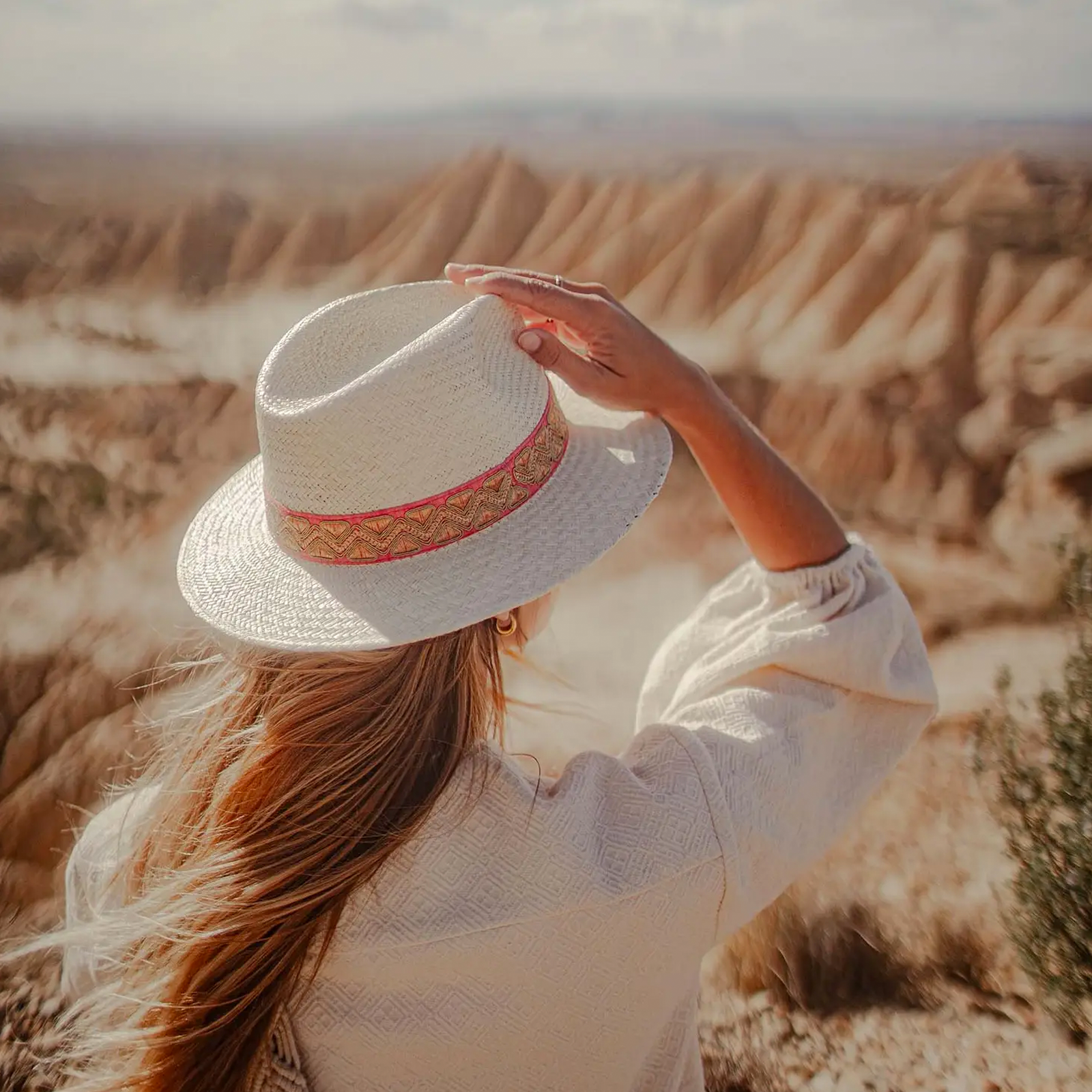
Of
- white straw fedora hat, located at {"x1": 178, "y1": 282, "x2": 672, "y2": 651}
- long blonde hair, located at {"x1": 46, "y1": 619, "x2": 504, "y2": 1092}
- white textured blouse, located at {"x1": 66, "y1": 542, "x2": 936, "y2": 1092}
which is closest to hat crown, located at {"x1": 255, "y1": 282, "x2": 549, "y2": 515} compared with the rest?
white straw fedora hat, located at {"x1": 178, "y1": 282, "x2": 672, "y2": 651}

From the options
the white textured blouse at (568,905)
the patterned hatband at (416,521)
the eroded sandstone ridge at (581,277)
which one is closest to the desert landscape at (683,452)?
the eroded sandstone ridge at (581,277)

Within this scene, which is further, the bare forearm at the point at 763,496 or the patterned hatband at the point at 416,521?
the bare forearm at the point at 763,496

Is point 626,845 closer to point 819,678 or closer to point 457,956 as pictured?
point 457,956

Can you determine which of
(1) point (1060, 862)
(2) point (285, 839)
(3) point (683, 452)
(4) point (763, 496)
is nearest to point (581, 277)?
(3) point (683, 452)

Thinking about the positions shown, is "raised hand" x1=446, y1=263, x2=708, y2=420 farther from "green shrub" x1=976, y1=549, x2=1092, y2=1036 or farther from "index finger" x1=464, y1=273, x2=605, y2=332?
"green shrub" x1=976, y1=549, x2=1092, y2=1036

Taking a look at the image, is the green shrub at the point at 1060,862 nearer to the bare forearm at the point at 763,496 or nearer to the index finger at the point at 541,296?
the bare forearm at the point at 763,496

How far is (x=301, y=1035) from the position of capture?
0.96m

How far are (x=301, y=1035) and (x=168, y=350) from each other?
13.1 ft

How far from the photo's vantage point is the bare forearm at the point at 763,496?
1216 millimetres

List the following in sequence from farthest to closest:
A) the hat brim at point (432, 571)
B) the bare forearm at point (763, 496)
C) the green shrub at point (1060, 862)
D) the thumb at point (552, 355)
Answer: the green shrub at point (1060, 862) < the bare forearm at point (763, 496) < the thumb at point (552, 355) < the hat brim at point (432, 571)

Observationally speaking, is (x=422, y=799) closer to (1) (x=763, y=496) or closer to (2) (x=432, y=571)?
(2) (x=432, y=571)

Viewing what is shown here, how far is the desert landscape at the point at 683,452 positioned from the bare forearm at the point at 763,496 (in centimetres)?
55

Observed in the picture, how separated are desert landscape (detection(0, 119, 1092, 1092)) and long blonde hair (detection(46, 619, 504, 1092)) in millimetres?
739

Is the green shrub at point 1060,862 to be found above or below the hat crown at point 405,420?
below
